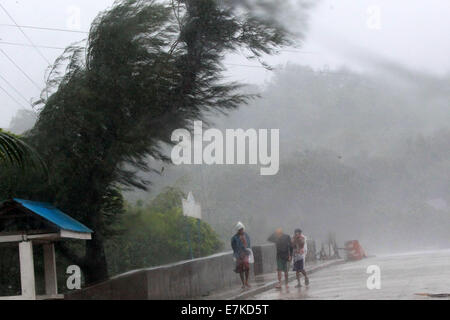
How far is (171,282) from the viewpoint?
17422mm

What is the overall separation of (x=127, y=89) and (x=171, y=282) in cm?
495

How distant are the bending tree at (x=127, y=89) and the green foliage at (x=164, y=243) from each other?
7.95 m

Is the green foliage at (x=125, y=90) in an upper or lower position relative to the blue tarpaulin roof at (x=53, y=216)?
upper

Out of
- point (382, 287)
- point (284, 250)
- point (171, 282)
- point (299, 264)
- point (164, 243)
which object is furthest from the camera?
point (164, 243)

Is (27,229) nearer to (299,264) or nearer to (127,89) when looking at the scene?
(127,89)

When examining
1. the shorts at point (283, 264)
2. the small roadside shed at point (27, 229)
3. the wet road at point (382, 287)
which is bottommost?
the wet road at point (382, 287)

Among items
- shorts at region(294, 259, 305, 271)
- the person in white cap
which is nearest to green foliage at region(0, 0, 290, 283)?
the person in white cap

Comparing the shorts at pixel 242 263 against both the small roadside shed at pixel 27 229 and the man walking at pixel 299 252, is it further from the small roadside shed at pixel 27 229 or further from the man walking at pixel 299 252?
the small roadside shed at pixel 27 229

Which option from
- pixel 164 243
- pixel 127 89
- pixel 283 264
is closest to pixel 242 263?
pixel 283 264

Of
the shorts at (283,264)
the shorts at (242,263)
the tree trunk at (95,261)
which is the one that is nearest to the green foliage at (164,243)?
the shorts at (242,263)

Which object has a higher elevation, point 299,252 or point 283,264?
point 299,252

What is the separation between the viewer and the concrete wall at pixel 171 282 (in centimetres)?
1555

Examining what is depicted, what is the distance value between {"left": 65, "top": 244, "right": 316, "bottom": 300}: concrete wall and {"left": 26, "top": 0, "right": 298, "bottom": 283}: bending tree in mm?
2397
